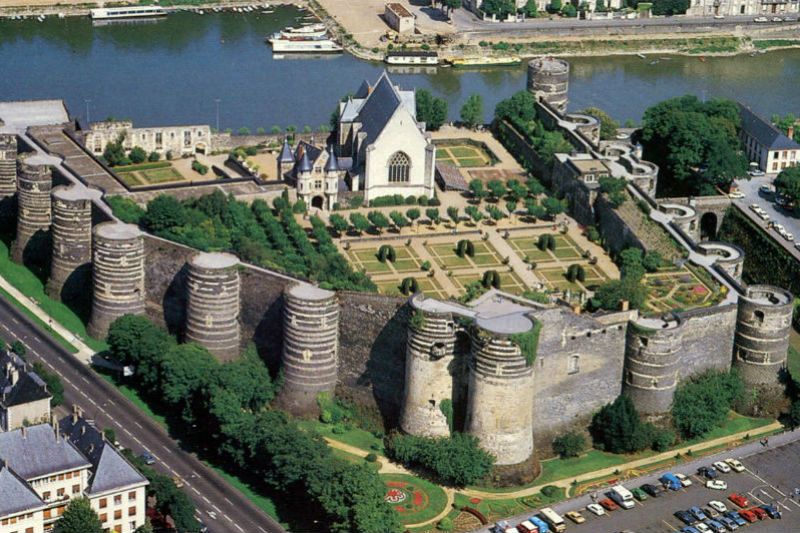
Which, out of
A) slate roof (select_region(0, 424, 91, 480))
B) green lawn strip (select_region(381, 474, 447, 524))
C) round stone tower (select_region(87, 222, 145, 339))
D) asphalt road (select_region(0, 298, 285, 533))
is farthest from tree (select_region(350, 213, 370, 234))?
slate roof (select_region(0, 424, 91, 480))

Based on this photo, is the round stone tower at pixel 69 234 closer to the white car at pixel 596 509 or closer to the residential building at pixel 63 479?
the residential building at pixel 63 479

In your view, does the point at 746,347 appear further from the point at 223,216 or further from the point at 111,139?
the point at 111,139

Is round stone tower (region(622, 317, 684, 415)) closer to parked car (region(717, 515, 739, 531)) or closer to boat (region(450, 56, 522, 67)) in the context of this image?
parked car (region(717, 515, 739, 531))

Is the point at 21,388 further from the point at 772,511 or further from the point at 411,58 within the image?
the point at 411,58

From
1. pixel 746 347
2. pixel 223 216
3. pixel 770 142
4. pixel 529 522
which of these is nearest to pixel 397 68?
pixel 770 142

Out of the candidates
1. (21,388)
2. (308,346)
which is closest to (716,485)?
(308,346)

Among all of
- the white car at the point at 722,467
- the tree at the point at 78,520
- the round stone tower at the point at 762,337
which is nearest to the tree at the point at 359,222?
the round stone tower at the point at 762,337
